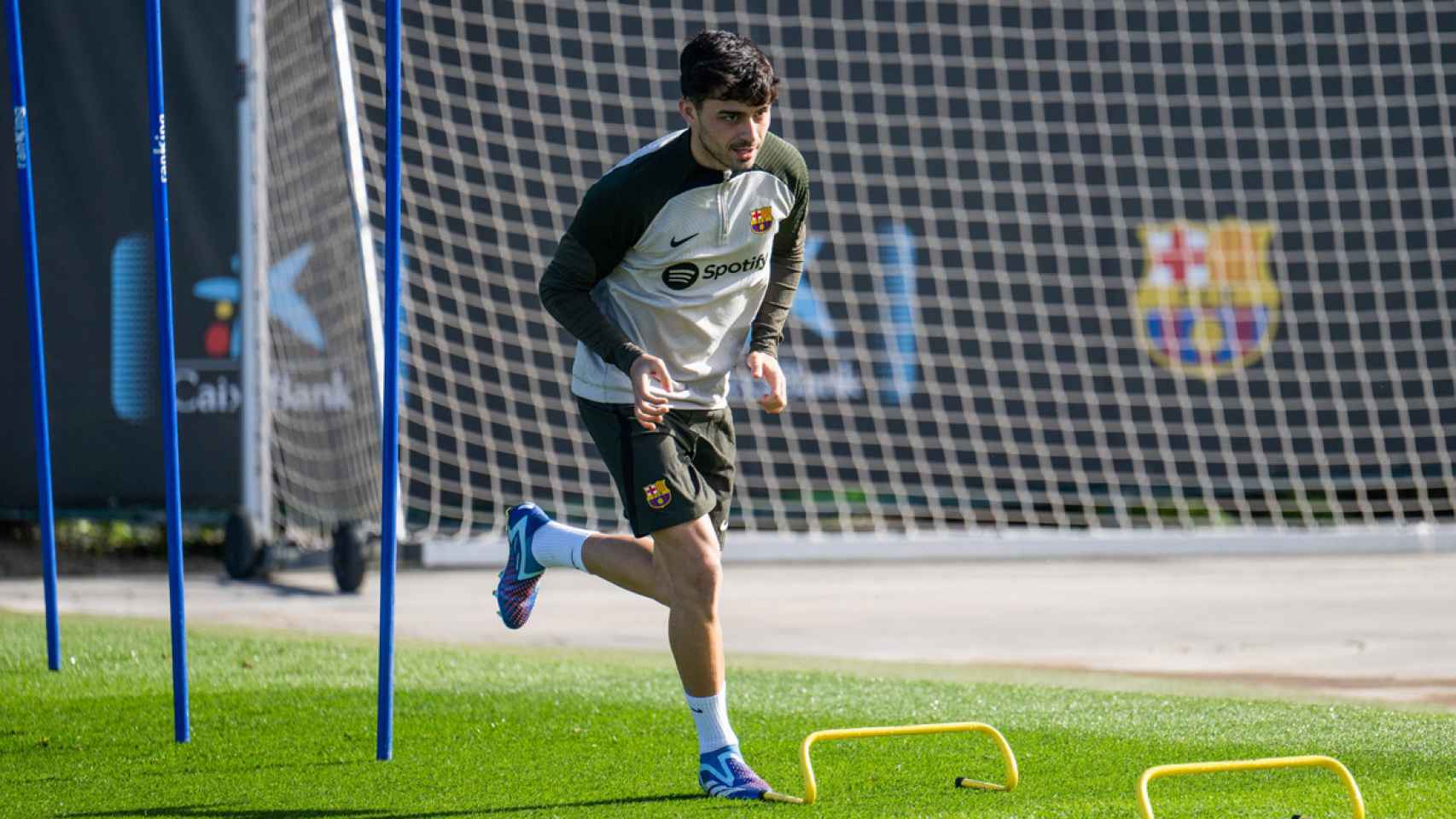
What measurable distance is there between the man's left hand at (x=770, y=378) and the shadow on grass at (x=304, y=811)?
2.98ft

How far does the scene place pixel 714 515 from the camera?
4348 millimetres

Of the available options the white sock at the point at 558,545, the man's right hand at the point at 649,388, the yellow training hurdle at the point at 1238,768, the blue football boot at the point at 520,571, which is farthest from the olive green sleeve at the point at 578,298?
the yellow training hurdle at the point at 1238,768

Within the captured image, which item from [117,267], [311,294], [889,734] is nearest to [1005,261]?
[311,294]

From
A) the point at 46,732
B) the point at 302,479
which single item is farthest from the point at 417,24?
the point at 46,732

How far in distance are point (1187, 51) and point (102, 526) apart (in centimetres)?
771

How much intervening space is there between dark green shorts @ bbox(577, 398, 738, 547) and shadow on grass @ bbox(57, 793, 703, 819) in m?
0.60

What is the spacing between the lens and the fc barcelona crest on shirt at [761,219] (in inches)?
166

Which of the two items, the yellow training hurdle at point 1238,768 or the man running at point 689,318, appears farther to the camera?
the man running at point 689,318

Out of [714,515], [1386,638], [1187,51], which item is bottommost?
[1386,638]

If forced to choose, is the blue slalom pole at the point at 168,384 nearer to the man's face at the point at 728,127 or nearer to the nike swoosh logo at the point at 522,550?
the nike swoosh logo at the point at 522,550

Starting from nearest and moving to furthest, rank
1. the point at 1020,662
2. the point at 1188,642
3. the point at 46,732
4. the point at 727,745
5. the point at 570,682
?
the point at 727,745, the point at 46,732, the point at 570,682, the point at 1020,662, the point at 1188,642

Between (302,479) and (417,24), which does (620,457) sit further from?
(417,24)

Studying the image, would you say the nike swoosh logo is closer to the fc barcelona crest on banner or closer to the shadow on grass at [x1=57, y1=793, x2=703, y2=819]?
the shadow on grass at [x1=57, y1=793, x2=703, y2=819]

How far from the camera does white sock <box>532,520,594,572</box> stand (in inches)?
179
